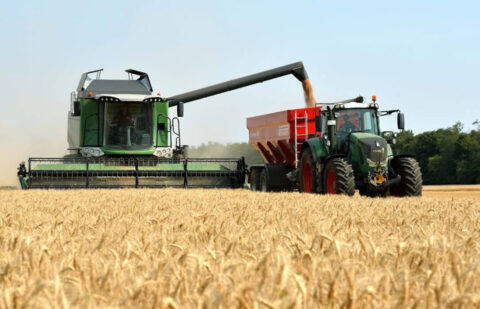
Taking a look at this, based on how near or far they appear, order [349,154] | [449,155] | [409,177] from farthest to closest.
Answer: [449,155]
[349,154]
[409,177]

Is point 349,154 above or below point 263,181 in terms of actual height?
above

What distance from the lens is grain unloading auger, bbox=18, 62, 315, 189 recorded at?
631 inches

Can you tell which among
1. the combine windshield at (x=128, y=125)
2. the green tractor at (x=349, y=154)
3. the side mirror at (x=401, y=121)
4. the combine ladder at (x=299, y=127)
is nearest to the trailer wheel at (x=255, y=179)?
the green tractor at (x=349, y=154)

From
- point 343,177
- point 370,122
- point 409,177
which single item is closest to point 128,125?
point 370,122

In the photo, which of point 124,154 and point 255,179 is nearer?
point 124,154

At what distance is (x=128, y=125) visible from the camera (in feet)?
57.4

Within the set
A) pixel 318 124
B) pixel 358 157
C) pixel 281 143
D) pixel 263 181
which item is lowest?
pixel 263 181

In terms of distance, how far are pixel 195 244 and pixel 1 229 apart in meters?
1.96

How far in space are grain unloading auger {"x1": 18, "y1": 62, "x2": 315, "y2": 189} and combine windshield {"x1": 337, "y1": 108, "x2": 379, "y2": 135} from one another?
4.00 m

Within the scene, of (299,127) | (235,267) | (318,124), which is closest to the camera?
(235,267)

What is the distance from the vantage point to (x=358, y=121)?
13.8 metres

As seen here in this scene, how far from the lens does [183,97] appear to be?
23969mm

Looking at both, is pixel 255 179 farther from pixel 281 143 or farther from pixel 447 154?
pixel 447 154

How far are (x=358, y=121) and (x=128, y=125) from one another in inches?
252
